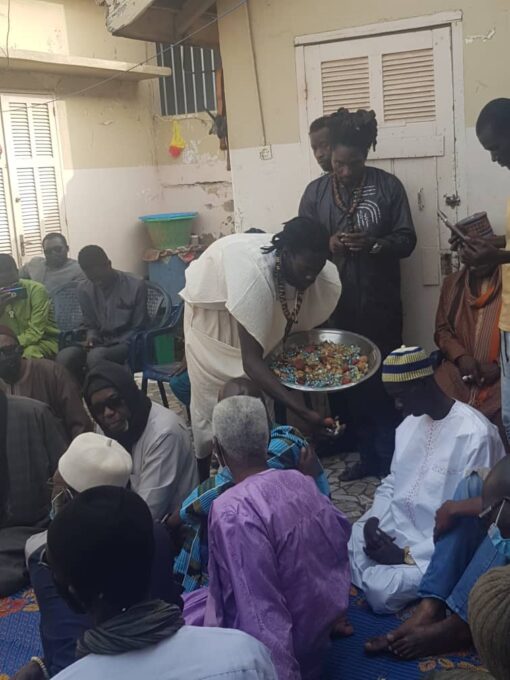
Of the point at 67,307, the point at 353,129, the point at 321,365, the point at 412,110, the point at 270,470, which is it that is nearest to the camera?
the point at 270,470

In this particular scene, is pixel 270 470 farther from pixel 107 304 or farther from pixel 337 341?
pixel 107 304

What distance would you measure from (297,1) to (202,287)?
2.49 m

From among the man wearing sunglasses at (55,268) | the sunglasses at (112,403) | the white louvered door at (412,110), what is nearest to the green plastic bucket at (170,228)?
A: the man wearing sunglasses at (55,268)

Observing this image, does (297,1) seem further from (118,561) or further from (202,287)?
(118,561)

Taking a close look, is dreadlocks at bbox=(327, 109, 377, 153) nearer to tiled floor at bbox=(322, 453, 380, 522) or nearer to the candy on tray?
the candy on tray

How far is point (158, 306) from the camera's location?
6840 mm

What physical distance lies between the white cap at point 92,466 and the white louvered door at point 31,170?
8.01 metres

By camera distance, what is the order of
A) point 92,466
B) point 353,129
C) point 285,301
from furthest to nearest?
point 353,129 → point 285,301 → point 92,466

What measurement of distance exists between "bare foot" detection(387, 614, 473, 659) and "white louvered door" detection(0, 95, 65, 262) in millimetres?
8539

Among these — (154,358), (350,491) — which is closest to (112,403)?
(350,491)

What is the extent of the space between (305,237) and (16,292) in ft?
10.5

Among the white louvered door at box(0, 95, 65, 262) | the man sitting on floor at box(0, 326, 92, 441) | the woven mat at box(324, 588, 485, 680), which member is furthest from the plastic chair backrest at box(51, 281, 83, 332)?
the woven mat at box(324, 588, 485, 680)

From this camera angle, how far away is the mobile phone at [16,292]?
6250 mm

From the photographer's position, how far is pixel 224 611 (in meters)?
2.62
